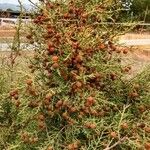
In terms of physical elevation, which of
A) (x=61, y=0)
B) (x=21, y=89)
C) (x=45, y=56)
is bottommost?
(x=21, y=89)

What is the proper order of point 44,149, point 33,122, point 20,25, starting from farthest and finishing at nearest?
point 20,25
point 33,122
point 44,149

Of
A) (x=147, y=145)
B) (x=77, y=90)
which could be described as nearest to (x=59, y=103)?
(x=77, y=90)

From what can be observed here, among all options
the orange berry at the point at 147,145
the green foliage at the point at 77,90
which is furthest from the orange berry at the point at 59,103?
the orange berry at the point at 147,145

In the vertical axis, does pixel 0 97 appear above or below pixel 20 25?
below

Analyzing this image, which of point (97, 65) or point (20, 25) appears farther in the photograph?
point (20, 25)

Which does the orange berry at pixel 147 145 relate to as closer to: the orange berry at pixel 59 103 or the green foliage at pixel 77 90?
the green foliage at pixel 77 90

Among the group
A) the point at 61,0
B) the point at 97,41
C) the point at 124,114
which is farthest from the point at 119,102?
the point at 61,0

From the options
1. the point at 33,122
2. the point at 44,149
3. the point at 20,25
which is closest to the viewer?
the point at 44,149

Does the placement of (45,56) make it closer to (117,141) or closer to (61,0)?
(61,0)

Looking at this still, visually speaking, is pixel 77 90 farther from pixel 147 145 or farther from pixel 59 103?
pixel 147 145

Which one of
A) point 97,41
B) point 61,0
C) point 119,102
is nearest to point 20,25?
point 61,0

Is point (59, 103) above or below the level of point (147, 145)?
above
